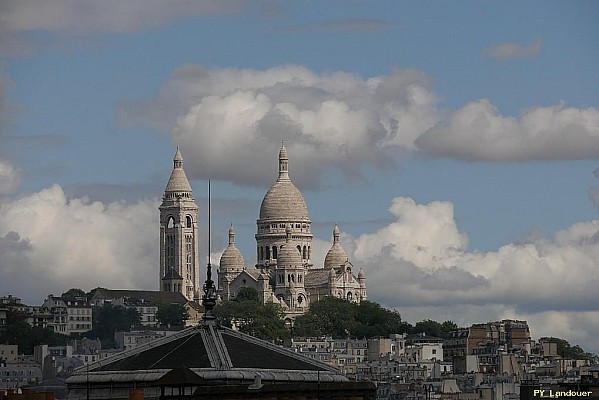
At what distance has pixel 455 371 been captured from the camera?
646 ft

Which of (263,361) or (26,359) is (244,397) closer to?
(263,361)

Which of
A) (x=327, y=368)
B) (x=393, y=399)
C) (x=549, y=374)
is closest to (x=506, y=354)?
(x=549, y=374)

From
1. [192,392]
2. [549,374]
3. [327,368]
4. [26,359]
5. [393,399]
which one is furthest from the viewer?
[26,359]

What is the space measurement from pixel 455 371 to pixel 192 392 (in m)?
167

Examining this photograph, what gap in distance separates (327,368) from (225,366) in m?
3.91

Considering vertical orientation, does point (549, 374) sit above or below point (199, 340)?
above

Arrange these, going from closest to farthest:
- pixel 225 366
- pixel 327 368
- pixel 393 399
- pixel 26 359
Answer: pixel 225 366, pixel 327 368, pixel 393 399, pixel 26 359

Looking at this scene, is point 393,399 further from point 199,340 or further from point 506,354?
point 199,340

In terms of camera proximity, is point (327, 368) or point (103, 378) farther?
point (327, 368)

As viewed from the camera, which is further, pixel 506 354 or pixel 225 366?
pixel 506 354

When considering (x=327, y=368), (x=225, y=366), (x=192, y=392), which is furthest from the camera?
(x=327, y=368)

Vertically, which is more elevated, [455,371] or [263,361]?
[455,371]

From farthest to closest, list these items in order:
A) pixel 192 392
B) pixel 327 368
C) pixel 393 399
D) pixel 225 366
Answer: pixel 393 399
pixel 327 368
pixel 225 366
pixel 192 392

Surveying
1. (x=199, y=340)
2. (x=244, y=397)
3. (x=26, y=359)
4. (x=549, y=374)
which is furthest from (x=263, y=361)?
(x=26, y=359)
